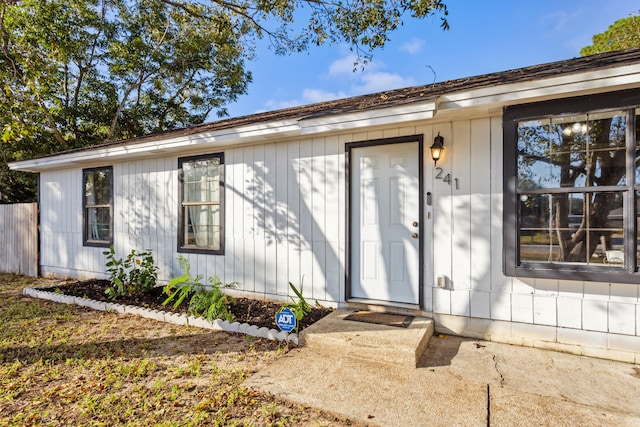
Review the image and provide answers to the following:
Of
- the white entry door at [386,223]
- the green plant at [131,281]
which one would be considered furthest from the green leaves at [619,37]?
the green plant at [131,281]

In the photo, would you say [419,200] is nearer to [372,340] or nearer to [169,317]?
[372,340]

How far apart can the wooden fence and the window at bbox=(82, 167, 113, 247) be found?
175 cm

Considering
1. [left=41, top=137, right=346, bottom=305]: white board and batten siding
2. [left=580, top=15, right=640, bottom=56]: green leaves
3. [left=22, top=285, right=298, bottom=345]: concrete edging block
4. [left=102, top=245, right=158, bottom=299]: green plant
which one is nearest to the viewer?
[left=22, top=285, right=298, bottom=345]: concrete edging block

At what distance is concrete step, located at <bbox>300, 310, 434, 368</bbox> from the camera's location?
2.92 metres

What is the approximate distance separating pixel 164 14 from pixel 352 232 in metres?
13.1

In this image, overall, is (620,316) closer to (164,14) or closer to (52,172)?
(52,172)

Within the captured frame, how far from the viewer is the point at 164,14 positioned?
12.5 metres

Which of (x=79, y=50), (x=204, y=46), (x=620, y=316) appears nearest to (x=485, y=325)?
(x=620, y=316)

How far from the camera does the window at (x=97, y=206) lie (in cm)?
653

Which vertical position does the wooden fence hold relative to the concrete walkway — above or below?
above

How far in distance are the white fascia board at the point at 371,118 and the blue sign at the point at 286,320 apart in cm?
215

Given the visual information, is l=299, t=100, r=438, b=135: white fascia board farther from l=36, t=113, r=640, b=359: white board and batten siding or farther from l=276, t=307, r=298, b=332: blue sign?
l=276, t=307, r=298, b=332: blue sign

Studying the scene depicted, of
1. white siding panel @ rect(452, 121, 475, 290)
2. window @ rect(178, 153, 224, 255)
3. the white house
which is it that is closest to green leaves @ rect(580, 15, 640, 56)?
the white house

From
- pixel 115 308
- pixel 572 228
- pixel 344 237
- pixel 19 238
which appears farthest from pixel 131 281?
pixel 572 228
